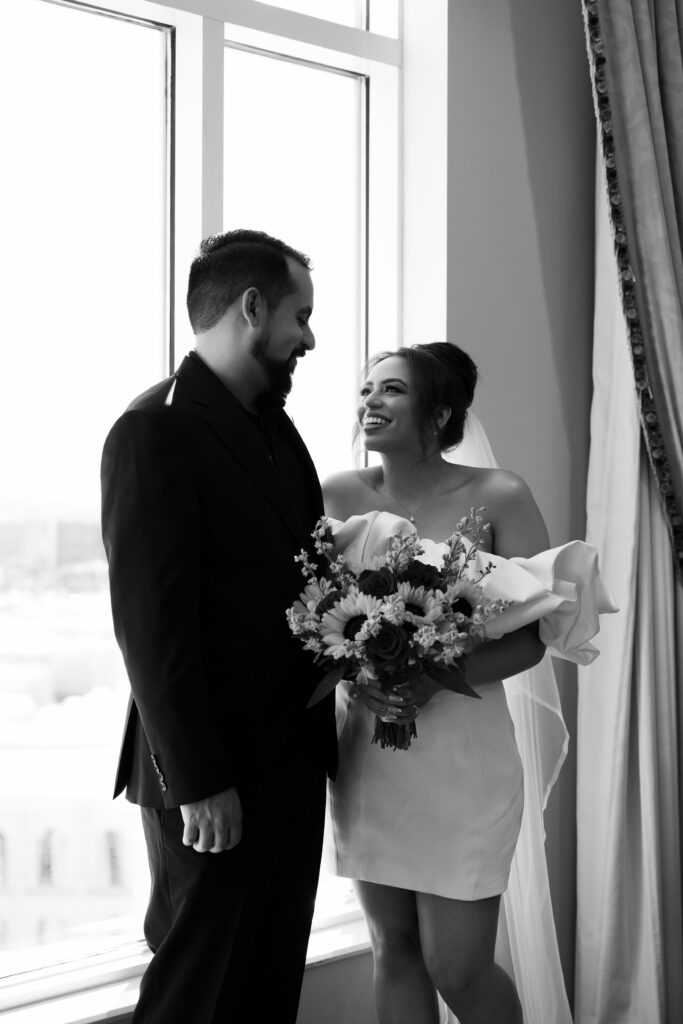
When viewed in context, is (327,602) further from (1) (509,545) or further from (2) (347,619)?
(1) (509,545)

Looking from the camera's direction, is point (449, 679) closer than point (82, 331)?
Yes

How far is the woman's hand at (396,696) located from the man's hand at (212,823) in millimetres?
314

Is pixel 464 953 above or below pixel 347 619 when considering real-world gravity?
below

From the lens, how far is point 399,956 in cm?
212

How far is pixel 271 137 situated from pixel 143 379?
807 mm

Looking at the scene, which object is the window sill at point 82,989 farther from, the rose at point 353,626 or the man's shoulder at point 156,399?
the man's shoulder at point 156,399

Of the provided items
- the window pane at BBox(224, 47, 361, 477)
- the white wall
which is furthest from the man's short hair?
the white wall

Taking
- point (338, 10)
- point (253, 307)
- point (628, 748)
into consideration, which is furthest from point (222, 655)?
point (338, 10)

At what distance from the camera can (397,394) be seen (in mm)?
2271

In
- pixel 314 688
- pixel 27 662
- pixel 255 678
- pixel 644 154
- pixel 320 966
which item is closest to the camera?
pixel 255 678

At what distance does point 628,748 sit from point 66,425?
5.90ft

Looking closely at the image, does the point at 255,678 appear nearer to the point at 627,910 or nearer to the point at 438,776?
the point at 438,776

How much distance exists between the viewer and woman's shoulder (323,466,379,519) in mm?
2352

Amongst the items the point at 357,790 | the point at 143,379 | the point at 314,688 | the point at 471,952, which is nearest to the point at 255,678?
the point at 314,688
